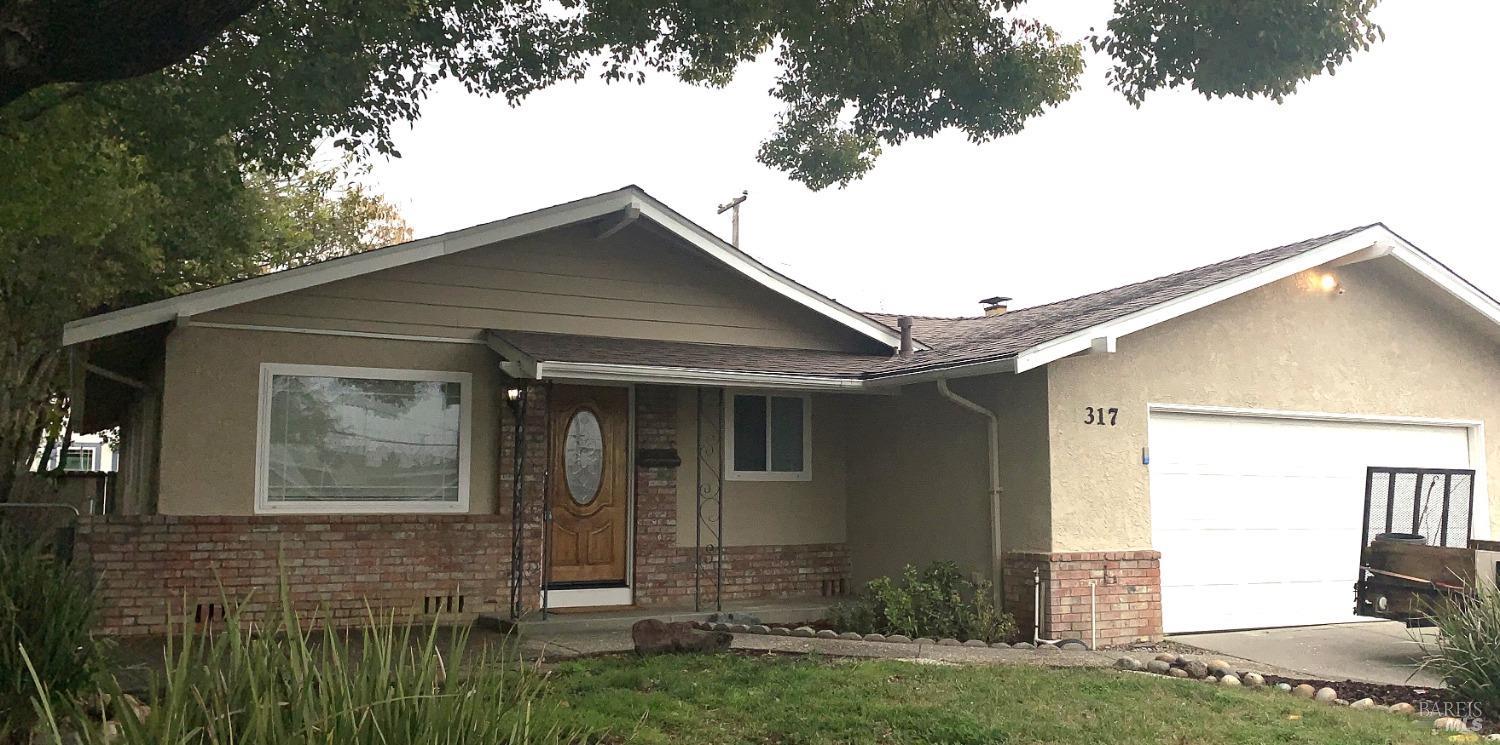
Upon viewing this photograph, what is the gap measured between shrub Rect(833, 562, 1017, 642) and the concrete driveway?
1.93 meters

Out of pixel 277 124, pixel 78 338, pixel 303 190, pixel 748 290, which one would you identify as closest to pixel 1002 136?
pixel 748 290

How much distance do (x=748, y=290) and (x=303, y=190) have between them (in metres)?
15.5

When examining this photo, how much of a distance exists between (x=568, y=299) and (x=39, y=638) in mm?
6568

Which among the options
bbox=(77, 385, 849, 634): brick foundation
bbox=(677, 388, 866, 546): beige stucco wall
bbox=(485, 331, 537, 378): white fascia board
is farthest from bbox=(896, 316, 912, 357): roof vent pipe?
bbox=(485, 331, 537, 378): white fascia board

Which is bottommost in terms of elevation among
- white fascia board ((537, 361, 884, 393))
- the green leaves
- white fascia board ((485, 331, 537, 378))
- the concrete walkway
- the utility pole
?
the concrete walkway

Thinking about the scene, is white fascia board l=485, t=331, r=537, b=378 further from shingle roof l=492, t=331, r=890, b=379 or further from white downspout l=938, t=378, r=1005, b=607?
white downspout l=938, t=378, r=1005, b=607

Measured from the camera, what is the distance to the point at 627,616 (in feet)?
37.1

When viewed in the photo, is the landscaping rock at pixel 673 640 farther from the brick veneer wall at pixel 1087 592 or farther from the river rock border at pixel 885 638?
the brick veneer wall at pixel 1087 592

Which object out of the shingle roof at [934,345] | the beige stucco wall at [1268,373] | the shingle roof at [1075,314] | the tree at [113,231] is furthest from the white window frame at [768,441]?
the tree at [113,231]

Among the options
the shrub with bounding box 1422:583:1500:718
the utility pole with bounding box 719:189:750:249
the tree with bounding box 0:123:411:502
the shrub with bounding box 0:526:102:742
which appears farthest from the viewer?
the utility pole with bounding box 719:189:750:249

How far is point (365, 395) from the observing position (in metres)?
11.0

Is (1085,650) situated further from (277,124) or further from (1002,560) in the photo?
(277,124)

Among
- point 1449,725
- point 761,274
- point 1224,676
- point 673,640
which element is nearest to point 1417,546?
point 1224,676

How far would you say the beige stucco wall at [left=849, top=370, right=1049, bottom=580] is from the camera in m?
10.7
